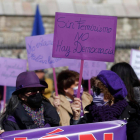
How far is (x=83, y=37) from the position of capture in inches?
142

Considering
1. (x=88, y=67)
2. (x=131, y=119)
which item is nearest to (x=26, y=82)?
(x=131, y=119)

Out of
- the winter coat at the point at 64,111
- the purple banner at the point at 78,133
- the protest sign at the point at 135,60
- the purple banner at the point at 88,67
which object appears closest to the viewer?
the purple banner at the point at 78,133

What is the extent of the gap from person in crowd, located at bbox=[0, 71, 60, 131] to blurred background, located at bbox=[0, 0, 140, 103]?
8.41 meters

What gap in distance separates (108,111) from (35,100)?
28.8 inches

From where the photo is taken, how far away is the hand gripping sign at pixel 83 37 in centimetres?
358

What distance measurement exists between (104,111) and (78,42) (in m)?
0.74

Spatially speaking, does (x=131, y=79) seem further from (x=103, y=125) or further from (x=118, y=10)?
(x=118, y=10)

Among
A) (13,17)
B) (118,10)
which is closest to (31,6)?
(13,17)

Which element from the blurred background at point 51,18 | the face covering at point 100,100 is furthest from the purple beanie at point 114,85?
the blurred background at point 51,18

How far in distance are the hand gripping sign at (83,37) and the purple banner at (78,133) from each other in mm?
499

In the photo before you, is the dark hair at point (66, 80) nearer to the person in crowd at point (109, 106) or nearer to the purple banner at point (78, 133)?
the person in crowd at point (109, 106)

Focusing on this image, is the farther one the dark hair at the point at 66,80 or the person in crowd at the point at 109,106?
the dark hair at the point at 66,80

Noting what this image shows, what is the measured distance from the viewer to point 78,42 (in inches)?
142

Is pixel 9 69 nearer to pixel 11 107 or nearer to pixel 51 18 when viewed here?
pixel 11 107
